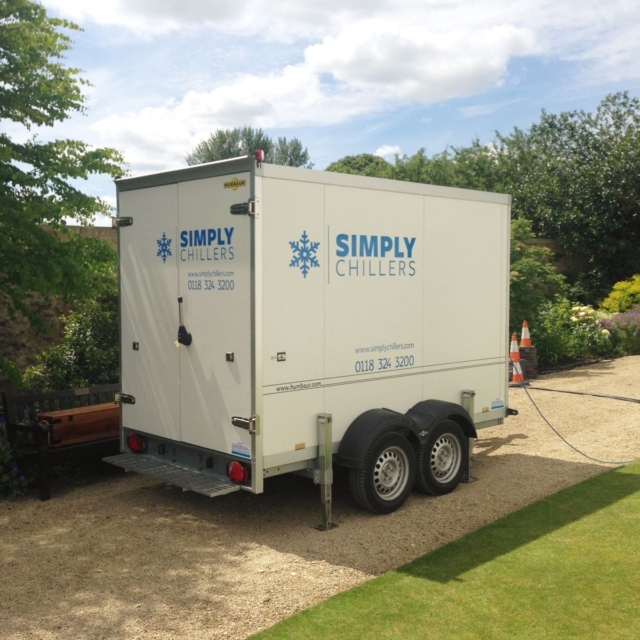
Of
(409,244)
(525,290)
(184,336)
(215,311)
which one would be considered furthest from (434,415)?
(525,290)

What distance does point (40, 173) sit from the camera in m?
9.65

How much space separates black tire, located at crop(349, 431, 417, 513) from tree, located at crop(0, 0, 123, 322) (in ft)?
14.7

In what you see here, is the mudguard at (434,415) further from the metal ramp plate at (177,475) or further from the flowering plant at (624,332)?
the flowering plant at (624,332)

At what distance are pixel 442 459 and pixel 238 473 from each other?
234cm

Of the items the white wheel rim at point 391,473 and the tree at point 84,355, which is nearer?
the white wheel rim at point 391,473

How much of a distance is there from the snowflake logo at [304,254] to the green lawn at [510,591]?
253 cm

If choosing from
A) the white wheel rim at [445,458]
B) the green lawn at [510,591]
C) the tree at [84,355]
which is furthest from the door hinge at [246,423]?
the tree at [84,355]

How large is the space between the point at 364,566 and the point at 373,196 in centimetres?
322

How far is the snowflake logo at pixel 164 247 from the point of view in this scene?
22.8 ft

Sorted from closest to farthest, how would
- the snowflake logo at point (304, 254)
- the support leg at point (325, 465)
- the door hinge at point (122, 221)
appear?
the snowflake logo at point (304, 254), the support leg at point (325, 465), the door hinge at point (122, 221)

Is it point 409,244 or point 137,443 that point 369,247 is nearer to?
point 409,244

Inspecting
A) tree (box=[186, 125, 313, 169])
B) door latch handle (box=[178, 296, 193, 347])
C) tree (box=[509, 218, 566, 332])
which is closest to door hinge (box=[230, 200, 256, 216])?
door latch handle (box=[178, 296, 193, 347])

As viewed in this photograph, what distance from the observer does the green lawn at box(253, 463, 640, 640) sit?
4.75 m

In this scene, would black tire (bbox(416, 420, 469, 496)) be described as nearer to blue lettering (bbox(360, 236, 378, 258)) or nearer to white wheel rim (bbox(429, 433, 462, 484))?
white wheel rim (bbox(429, 433, 462, 484))
